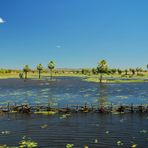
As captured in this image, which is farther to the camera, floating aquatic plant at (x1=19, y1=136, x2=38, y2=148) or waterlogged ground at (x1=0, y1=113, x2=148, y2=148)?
waterlogged ground at (x1=0, y1=113, x2=148, y2=148)

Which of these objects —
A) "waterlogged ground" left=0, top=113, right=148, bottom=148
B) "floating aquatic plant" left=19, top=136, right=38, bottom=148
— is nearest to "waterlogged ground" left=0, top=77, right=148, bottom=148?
"waterlogged ground" left=0, top=113, right=148, bottom=148

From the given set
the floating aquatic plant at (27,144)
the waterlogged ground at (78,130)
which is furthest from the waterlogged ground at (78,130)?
the floating aquatic plant at (27,144)

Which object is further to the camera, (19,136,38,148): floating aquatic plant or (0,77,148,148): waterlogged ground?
(0,77,148,148): waterlogged ground

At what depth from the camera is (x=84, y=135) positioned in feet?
179

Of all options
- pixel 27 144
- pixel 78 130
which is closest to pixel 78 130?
pixel 78 130

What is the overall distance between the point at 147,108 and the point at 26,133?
36.8m

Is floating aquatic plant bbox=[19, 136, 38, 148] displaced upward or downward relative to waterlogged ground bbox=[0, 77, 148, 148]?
downward

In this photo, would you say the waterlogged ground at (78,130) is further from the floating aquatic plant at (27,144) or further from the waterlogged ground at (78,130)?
the floating aquatic plant at (27,144)

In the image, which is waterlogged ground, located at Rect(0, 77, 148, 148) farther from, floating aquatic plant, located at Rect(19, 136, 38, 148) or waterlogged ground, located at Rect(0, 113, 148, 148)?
floating aquatic plant, located at Rect(19, 136, 38, 148)

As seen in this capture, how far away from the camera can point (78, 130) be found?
2304 inches

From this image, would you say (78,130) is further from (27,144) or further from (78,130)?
(27,144)

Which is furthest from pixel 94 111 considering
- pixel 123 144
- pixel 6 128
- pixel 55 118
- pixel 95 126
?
pixel 123 144

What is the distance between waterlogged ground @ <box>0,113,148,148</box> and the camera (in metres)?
49.6

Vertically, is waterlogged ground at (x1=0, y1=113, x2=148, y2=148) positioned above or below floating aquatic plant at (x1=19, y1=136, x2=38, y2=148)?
above
